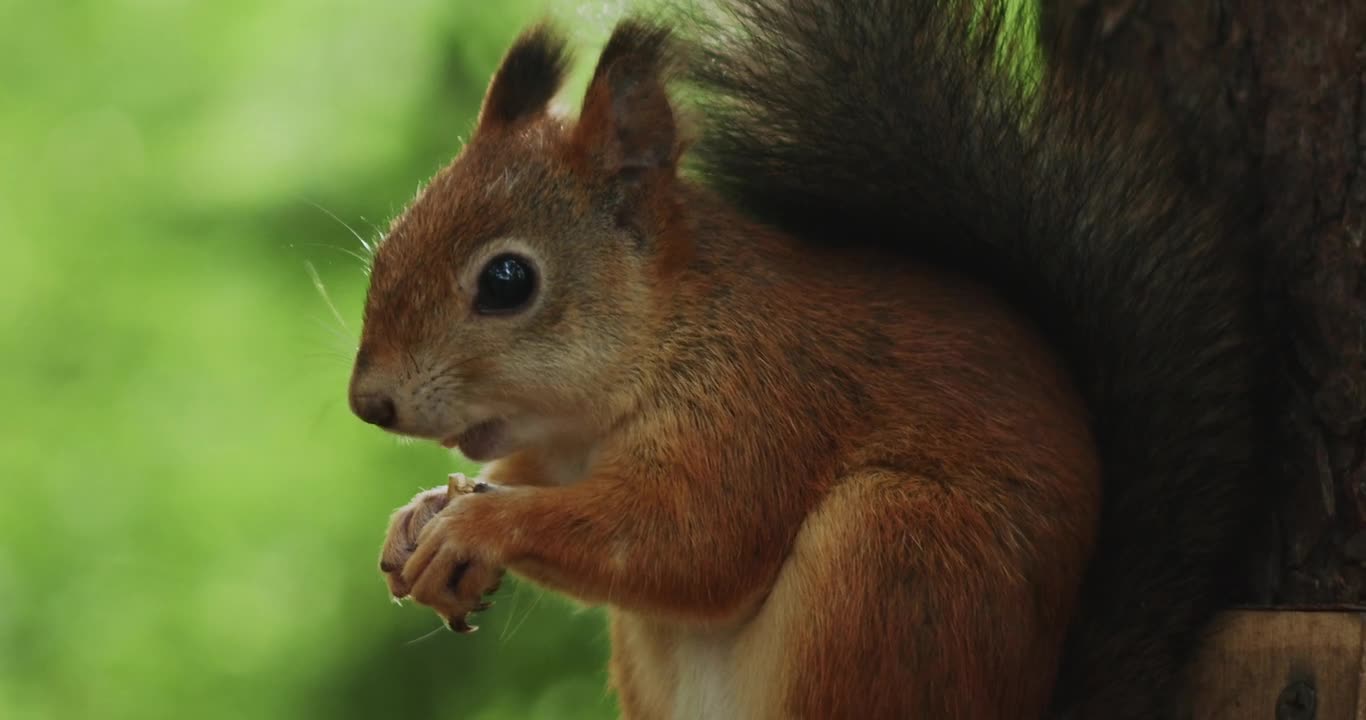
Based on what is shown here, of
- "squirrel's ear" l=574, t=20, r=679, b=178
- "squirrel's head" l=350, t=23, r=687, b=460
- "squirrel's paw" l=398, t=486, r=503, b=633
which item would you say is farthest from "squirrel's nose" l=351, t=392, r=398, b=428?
"squirrel's ear" l=574, t=20, r=679, b=178

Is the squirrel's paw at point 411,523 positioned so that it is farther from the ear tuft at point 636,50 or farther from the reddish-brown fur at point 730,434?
the ear tuft at point 636,50

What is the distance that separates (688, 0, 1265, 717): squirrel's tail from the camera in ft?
5.84

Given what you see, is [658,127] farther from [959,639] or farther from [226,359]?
[226,359]

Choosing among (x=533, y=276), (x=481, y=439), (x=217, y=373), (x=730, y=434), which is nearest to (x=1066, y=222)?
(x=730, y=434)

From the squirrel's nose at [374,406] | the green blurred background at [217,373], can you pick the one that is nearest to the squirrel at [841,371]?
the squirrel's nose at [374,406]

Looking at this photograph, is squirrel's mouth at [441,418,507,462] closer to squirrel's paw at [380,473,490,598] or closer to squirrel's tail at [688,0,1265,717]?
squirrel's paw at [380,473,490,598]

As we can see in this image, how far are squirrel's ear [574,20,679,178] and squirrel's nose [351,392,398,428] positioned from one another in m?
0.40

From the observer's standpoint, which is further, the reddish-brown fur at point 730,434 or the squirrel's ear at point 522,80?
the squirrel's ear at point 522,80

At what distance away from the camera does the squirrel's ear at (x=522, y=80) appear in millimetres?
2018

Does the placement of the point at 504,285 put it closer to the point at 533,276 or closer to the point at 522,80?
the point at 533,276

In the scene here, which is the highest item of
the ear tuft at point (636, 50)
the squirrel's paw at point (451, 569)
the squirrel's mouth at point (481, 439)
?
the ear tuft at point (636, 50)

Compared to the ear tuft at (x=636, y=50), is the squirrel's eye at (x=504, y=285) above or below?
below

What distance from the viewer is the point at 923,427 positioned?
5.87 feet

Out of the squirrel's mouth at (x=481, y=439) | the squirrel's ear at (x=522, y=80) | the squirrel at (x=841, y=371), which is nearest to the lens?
the squirrel at (x=841, y=371)
